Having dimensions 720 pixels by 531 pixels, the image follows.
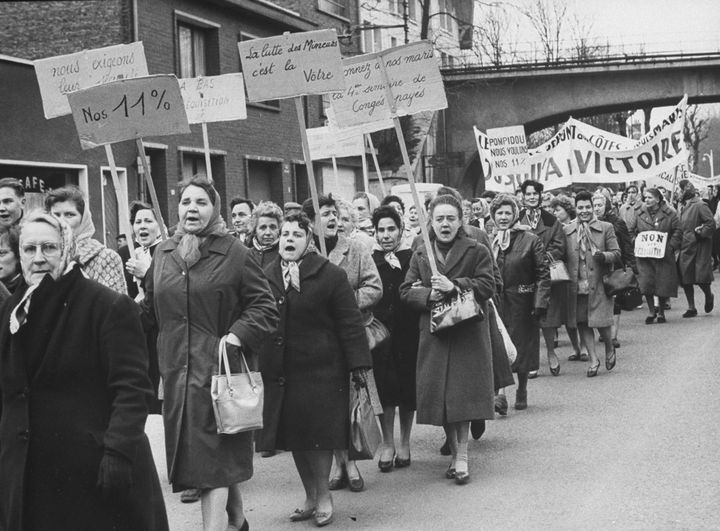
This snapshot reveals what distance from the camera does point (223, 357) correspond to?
604cm

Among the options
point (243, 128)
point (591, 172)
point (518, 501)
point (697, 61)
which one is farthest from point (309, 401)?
point (697, 61)

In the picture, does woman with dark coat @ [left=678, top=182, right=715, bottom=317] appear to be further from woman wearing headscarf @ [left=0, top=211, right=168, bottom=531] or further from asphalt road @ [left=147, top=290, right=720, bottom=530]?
woman wearing headscarf @ [left=0, top=211, right=168, bottom=531]

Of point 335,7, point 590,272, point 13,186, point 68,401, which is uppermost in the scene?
point 335,7

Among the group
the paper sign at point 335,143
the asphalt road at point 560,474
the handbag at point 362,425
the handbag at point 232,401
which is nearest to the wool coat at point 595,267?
the asphalt road at point 560,474

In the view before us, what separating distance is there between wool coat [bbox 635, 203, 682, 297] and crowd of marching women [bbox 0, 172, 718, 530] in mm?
7138

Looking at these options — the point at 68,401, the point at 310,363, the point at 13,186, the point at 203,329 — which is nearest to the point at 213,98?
the point at 13,186

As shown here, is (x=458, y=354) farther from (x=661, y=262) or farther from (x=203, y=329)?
(x=661, y=262)

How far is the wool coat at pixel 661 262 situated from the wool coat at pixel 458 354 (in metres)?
10.1

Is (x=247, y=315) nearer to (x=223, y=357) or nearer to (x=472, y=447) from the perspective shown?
(x=223, y=357)

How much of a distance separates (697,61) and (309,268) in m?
34.3

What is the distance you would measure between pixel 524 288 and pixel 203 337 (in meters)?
5.51

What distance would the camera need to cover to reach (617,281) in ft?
42.9

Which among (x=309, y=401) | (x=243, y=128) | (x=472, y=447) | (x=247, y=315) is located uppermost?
(x=243, y=128)

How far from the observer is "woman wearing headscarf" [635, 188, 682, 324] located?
59.0 ft
